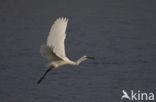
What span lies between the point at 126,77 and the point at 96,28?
4504mm

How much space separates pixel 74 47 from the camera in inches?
559

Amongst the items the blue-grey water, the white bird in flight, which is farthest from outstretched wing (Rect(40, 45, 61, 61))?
the blue-grey water

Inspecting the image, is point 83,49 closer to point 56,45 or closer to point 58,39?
point 58,39

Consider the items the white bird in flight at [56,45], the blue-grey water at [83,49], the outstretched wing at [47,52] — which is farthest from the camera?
the blue-grey water at [83,49]

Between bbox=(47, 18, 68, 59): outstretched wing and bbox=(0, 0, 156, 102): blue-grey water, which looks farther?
bbox=(0, 0, 156, 102): blue-grey water

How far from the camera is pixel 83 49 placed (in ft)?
46.2

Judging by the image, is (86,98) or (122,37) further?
(122,37)

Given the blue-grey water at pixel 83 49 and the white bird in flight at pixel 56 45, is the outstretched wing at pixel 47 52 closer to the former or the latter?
the white bird in flight at pixel 56 45

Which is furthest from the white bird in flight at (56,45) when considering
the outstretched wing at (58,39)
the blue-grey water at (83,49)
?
the blue-grey water at (83,49)

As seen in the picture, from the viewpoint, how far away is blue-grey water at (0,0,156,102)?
11.4m

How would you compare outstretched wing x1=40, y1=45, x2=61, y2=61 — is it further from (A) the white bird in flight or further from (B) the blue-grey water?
(B) the blue-grey water

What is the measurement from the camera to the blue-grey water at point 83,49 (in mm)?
11438

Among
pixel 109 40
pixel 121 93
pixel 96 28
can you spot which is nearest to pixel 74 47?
pixel 109 40

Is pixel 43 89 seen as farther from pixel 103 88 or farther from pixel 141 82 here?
pixel 141 82
